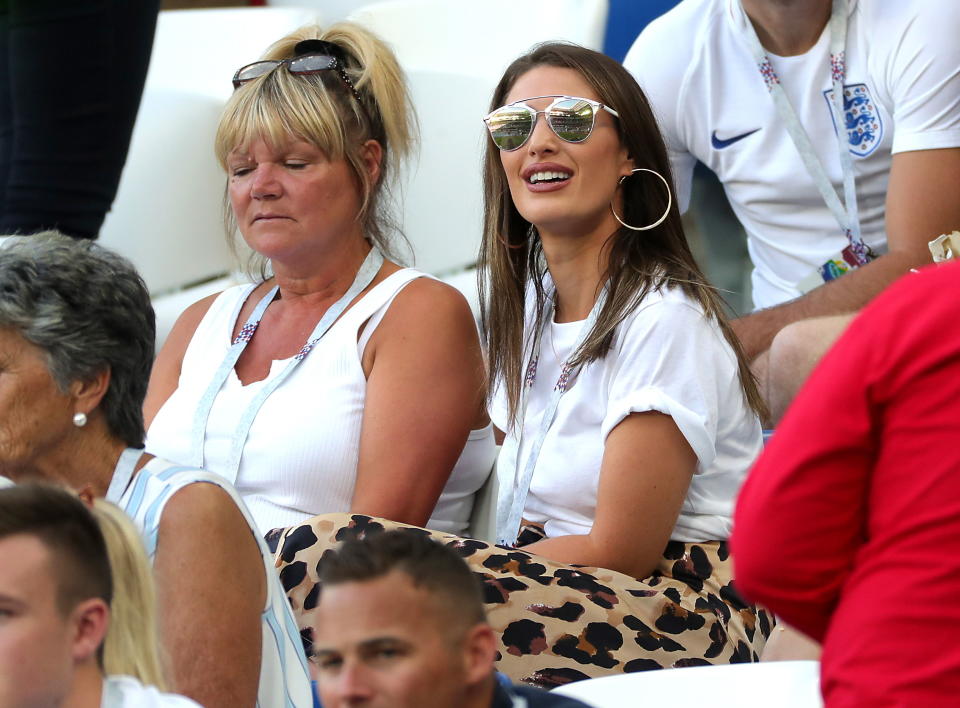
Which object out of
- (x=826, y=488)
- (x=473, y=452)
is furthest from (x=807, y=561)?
(x=473, y=452)

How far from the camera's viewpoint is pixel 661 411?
212 centimetres

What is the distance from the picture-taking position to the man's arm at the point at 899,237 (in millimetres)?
2818

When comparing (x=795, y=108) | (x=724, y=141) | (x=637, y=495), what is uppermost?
(x=795, y=108)

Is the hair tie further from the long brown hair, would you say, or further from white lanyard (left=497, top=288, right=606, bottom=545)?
white lanyard (left=497, top=288, right=606, bottom=545)

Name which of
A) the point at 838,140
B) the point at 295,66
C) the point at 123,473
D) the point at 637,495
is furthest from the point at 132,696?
the point at 838,140

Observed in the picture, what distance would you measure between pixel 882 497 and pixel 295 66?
184cm

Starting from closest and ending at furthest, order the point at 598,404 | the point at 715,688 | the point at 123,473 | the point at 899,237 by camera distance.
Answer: the point at 715,688 → the point at 123,473 → the point at 598,404 → the point at 899,237

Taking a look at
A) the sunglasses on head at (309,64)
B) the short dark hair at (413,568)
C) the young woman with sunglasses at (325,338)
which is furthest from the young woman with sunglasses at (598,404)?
the short dark hair at (413,568)

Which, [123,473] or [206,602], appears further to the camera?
[123,473]

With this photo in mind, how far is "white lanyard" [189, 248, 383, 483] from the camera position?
2.47 meters

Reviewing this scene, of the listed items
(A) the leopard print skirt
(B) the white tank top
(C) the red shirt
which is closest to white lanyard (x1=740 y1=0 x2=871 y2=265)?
(B) the white tank top

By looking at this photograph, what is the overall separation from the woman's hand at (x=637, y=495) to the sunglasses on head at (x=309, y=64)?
3.31 feet

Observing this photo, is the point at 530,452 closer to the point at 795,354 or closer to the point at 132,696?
the point at 795,354

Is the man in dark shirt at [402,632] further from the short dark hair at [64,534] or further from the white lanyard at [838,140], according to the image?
the white lanyard at [838,140]
